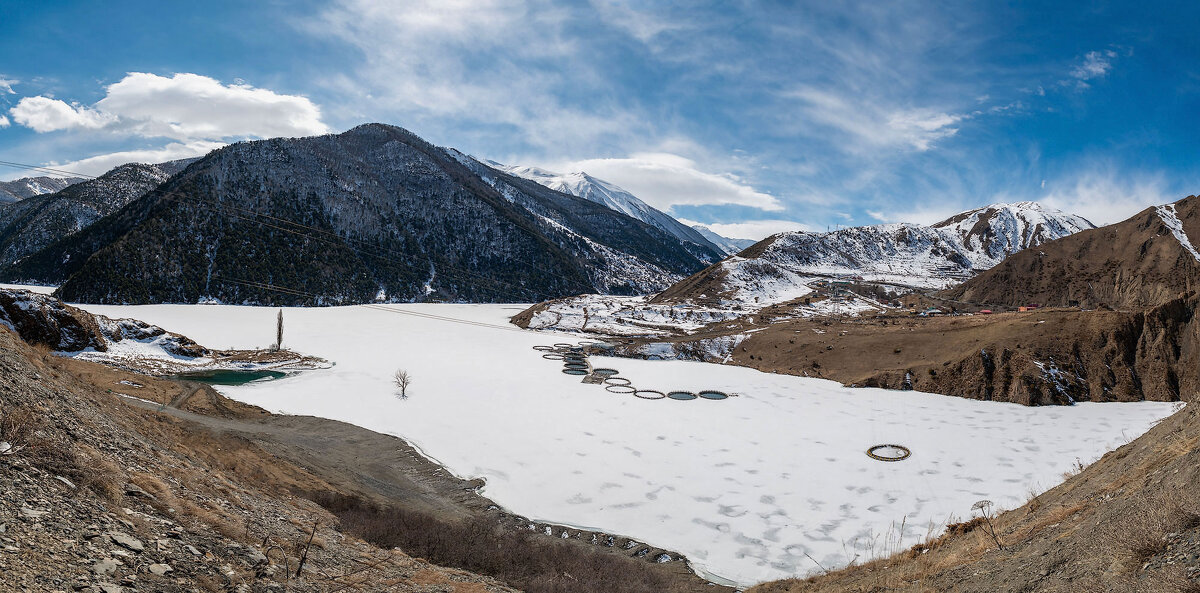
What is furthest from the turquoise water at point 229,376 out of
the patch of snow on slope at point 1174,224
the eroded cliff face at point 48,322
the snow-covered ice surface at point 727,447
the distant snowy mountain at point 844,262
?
the patch of snow on slope at point 1174,224

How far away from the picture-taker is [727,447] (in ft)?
88.1

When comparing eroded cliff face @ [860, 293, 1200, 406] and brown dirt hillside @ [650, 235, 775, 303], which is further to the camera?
brown dirt hillside @ [650, 235, 775, 303]

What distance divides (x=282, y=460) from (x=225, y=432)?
7.44 feet

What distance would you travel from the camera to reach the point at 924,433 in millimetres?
28891

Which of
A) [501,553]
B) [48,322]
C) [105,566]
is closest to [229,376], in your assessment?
[48,322]

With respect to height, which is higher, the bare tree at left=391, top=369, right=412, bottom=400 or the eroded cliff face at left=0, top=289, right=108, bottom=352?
the eroded cliff face at left=0, top=289, right=108, bottom=352

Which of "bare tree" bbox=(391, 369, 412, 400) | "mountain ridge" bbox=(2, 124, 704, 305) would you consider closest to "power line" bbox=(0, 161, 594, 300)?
"mountain ridge" bbox=(2, 124, 704, 305)

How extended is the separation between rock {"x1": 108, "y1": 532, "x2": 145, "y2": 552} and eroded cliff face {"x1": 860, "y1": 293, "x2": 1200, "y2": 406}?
42166 mm

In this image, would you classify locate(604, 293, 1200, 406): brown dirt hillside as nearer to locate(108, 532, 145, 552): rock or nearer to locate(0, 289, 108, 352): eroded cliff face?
locate(108, 532, 145, 552): rock

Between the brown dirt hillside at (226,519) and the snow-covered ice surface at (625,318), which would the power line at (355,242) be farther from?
the brown dirt hillside at (226,519)

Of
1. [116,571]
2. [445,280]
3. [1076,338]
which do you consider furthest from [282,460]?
[445,280]

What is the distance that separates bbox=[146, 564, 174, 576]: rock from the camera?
6.65m

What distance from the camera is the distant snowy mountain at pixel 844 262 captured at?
12010 centimetres

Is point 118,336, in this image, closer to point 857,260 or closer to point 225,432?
point 225,432
